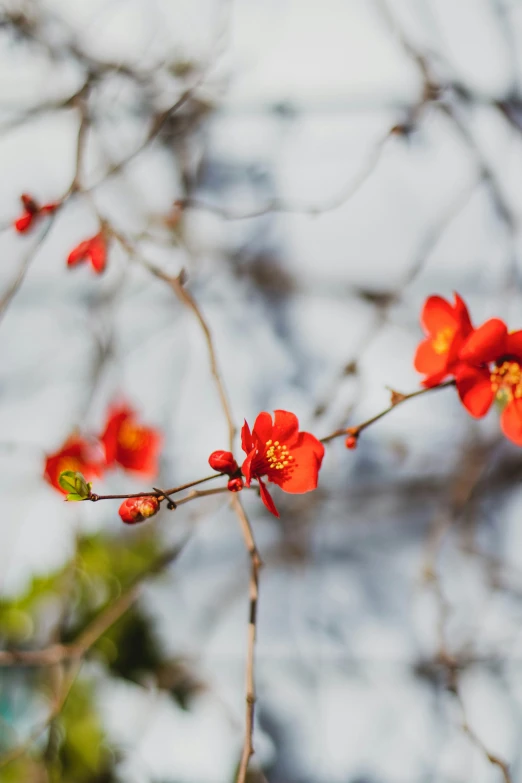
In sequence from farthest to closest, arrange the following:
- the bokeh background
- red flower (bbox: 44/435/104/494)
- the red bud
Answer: the bokeh background → red flower (bbox: 44/435/104/494) → the red bud

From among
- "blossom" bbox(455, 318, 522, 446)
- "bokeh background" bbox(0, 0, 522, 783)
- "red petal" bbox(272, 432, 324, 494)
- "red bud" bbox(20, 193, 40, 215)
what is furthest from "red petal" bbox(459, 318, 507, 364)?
"red bud" bbox(20, 193, 40, 215)

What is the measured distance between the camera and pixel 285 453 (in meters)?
0.54

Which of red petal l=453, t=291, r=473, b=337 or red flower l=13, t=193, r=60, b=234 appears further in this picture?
red flower l=13, t=193, r=60, b=234

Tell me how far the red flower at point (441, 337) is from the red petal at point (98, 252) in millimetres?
414

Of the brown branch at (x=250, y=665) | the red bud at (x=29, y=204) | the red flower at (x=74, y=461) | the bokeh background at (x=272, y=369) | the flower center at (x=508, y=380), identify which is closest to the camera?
the brown branch at (x=250, y=665)

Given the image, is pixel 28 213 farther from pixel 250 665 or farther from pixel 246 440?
pixel 250 665

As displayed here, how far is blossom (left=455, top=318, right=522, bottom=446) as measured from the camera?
1.82ft

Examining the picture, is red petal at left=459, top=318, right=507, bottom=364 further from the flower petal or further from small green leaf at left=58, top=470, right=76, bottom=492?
small green leaf at left=58, top=470, right=76, bottom=492

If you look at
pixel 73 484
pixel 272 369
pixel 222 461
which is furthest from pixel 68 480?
pixel 272 369

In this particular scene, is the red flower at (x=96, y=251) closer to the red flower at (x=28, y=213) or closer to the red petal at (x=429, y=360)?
the red flower at (x=28, y=213)

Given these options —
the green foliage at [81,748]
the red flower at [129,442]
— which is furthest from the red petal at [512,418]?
the green foliage at [81,748]

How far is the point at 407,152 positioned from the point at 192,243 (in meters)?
0.39

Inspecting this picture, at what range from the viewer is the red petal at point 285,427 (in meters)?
0.54

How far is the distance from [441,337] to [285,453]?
20cm
